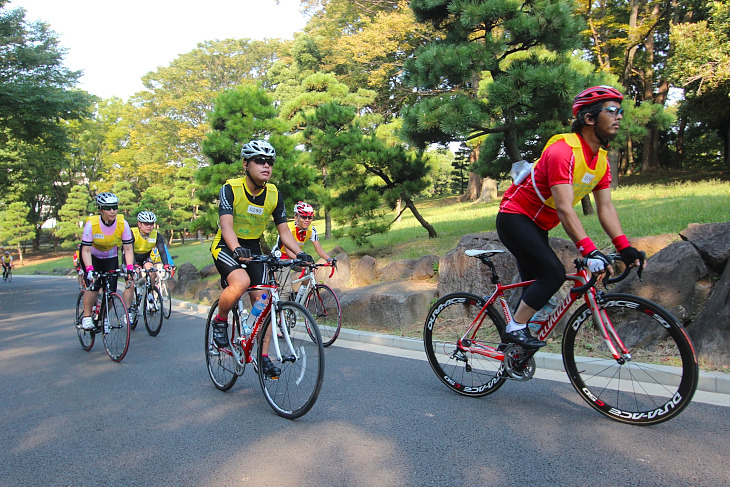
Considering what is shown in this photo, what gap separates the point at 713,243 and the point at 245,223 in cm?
483

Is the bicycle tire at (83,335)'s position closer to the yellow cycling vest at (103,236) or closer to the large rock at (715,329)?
the yellow cycling vest at (103,236)

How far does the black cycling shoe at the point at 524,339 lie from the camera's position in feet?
11.8

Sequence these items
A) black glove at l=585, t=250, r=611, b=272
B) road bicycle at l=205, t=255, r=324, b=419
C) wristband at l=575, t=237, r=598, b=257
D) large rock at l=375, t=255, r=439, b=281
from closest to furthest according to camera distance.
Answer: black glove at l=585, t=250, r=611, b=272 → wristband at l=575, t=237, r=598, b=257 → road bicycle at l=205, t=255, r=324, b=419 → large rock at l=375, t=255, r=439, b=281

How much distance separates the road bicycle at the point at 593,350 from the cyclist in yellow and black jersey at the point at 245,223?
149 centimetres

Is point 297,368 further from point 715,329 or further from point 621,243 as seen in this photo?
point 715,329

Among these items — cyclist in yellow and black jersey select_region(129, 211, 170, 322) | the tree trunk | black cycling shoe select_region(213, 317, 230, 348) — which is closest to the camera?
black cycling shoe select_region(213, 317, 230, 348)

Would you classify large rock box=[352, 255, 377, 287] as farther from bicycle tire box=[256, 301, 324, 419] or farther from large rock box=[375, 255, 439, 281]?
bicycle tire box=[256, 301, 324, 419]

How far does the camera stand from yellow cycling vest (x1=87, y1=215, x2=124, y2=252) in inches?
280

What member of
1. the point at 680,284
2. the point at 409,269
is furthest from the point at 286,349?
the point at 409,269

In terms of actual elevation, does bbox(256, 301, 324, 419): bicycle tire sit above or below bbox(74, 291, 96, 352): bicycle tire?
above

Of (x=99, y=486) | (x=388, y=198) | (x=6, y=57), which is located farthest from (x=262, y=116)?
(x=99, y=486)

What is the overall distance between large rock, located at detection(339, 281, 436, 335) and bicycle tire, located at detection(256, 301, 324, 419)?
338 cm

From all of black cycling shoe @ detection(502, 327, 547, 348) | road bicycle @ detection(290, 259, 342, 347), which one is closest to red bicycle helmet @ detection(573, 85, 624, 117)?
black cycling shoe @ detection(502, 327, 547, 348)

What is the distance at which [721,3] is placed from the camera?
1780 cm
